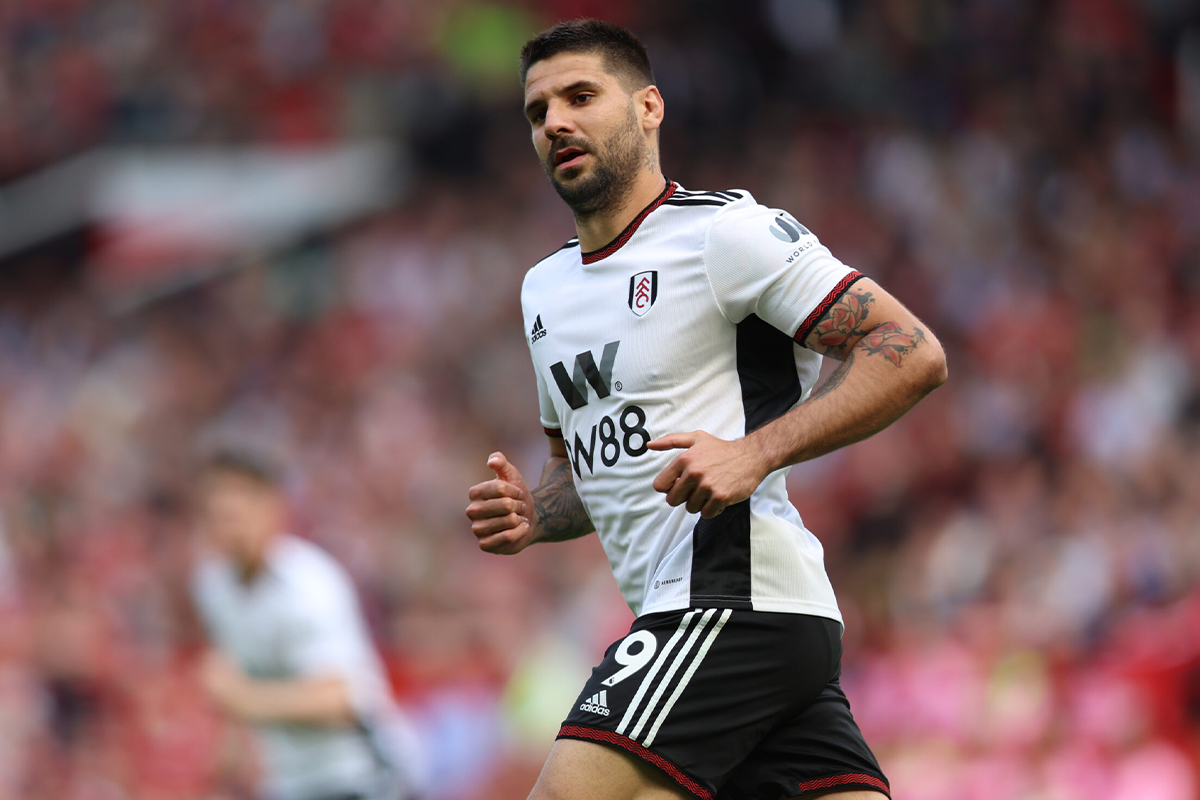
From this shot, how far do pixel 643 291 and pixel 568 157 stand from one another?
1.37ft

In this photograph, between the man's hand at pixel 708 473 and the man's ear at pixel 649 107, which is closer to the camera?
the man's hand at pixel 708 473

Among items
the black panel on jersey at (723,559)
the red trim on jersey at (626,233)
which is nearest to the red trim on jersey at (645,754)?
the black panel on jersey at (723,559)

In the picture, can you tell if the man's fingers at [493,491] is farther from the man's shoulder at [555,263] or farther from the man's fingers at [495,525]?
the man's shoulder at [555,263]

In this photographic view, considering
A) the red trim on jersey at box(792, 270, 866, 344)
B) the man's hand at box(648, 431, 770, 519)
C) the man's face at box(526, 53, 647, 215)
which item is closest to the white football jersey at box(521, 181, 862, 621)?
the red trim on jersey at box(792, 270, 866, 344)

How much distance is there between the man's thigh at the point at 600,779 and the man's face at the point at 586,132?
1.36 m

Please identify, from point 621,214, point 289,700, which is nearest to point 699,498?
point 621,214

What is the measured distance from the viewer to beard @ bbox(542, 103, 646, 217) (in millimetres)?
3711

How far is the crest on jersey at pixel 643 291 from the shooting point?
3.58 metres

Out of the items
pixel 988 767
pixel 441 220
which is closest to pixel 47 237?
pixel 441 220

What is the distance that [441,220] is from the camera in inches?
624

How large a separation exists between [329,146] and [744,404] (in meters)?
15.0

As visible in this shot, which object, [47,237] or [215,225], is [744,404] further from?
[47,237]

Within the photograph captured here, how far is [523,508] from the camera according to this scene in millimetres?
3812

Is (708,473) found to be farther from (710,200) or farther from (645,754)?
(710,200)
